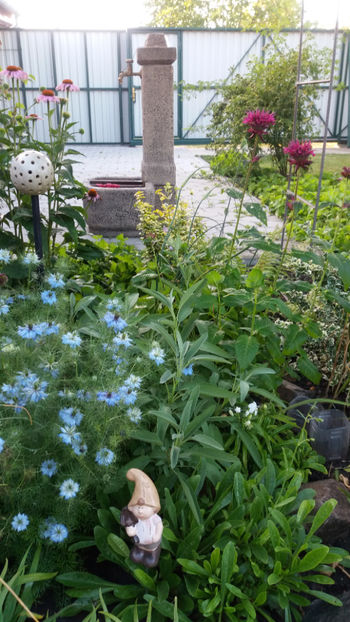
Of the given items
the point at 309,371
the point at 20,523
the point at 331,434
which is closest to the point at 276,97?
the point at 309,371

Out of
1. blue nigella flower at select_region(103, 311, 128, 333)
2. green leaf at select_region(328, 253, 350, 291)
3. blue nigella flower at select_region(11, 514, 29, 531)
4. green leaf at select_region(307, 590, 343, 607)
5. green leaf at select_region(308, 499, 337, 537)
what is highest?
blue nigella flower at select_region(103, 311, 128, 333)

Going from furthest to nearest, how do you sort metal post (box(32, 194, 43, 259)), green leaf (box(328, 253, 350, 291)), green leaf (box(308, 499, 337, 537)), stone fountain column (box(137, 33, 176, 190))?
stone fountain column (box(137, 33, 176, 190))
metal post (box(32, 194, 43, 259))
green leaf (box(328, 253, 350, 291))
green leaf (box(308, 499, 337, 537))

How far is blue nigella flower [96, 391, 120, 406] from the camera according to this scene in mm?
1183

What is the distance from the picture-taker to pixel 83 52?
513 inches

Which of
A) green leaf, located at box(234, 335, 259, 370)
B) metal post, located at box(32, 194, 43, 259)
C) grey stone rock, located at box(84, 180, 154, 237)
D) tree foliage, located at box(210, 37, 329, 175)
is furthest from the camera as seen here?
tree foliage, located at box(210, 37, 329, 175)

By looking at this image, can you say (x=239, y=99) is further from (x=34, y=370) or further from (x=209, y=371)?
(x=34, y=370)

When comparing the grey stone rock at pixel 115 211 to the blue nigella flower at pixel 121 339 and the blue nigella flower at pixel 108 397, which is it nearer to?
the blue nigella flower at pixel 121 339

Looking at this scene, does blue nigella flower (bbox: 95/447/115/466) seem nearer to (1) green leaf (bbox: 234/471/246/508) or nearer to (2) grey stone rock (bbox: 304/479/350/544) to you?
(1) green leaf (bbox: 234/471/246/508)

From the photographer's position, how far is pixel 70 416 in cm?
119

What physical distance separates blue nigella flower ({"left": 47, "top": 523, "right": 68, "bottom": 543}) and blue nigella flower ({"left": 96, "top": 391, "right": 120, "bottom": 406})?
305mm

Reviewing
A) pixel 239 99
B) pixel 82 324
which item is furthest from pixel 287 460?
pixel 239 99

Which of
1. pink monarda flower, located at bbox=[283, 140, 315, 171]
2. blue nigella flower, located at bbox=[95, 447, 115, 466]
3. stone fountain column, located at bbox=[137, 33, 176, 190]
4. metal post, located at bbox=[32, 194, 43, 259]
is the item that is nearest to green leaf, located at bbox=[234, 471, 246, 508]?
blue nigella flower, located at bbox=[95, 447, 115, 466]

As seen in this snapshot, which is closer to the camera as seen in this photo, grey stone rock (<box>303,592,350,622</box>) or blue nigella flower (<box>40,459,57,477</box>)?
blue nigella flower (<box>40,459,57,477</box>)

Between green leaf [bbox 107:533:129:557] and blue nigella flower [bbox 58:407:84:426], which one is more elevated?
blue nigella flower [bbox 58:407:84:426]
